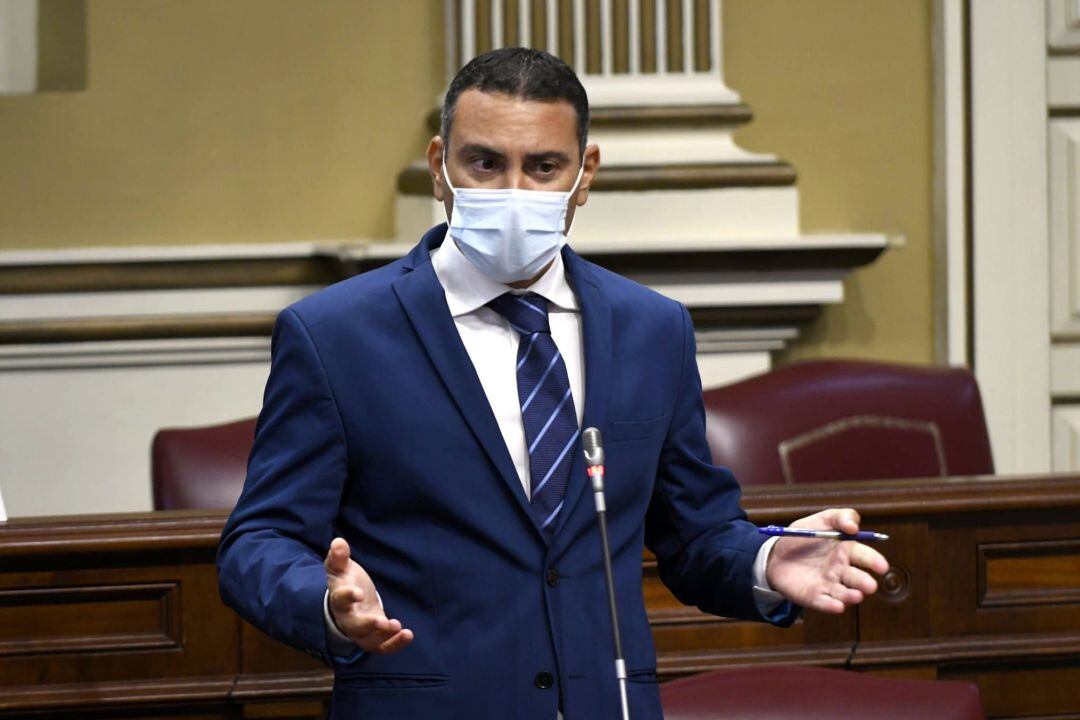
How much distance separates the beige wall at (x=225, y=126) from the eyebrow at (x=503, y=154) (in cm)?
272

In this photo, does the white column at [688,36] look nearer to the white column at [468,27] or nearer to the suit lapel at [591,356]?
the white column at [468,27]

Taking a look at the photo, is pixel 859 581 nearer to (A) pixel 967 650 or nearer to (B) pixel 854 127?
(A) pixel 967 650

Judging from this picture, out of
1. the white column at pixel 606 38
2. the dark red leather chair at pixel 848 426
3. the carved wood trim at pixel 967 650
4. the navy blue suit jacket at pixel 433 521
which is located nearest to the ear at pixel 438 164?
the navy blue suit jacket at pixel 433 521

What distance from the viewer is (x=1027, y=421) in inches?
187

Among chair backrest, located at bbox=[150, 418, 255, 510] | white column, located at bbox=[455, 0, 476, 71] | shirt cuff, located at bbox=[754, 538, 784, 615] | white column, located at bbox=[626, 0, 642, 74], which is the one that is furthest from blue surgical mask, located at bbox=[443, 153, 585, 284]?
white column, located at bbox=[626, 0, 642, 74]

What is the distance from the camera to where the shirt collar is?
1923 mm

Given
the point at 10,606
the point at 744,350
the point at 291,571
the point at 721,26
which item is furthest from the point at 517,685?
the point at 721,26

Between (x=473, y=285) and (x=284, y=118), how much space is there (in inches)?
107

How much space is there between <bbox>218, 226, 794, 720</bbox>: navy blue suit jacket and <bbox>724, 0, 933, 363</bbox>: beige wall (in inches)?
115

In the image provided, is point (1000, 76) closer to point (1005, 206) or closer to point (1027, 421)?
point (1005, 206)

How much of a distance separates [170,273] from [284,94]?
539 millimetres

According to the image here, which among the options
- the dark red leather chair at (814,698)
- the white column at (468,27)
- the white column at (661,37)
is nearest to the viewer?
the dark red leather chair at (814,698)

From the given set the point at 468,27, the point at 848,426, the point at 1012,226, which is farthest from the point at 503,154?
the point at 1012,226

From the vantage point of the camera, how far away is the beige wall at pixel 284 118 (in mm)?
4496
